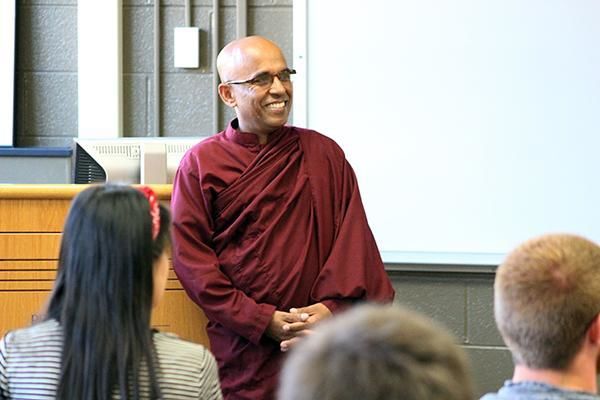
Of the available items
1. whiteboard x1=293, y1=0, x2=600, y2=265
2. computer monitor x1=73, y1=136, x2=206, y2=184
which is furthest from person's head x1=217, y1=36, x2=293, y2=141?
whiteboard x1=293, y1=0, x2=600, y2=265

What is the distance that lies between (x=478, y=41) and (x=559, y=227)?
734 millimetres

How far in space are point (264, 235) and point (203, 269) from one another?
0.19 m

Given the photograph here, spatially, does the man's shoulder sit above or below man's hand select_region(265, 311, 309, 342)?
above

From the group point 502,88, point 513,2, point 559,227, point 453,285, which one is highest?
point 513,2

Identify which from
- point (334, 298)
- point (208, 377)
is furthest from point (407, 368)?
point (334, 298)

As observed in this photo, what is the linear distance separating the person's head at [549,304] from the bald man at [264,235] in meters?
1.17

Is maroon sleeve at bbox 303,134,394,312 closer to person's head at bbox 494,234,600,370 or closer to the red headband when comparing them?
the red headband

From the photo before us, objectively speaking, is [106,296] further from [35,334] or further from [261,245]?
[261,245]

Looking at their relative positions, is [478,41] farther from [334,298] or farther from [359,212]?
[334,298]

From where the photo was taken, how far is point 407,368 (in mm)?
884

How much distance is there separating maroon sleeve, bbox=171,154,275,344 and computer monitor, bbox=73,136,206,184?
25cm

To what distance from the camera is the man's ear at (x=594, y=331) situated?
5.04 ft

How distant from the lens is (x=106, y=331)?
163 centimetres

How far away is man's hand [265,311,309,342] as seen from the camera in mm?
2658
